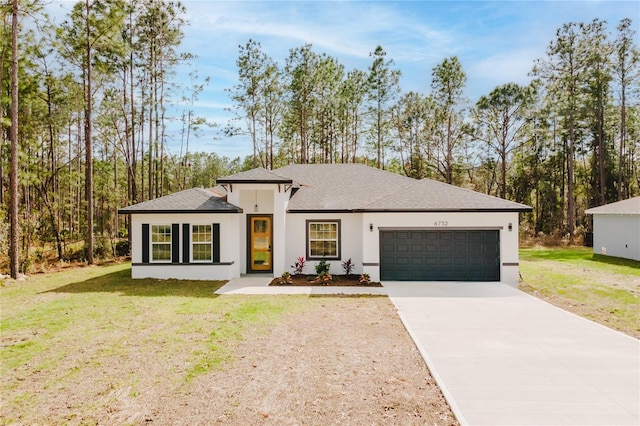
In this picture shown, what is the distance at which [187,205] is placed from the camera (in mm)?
13266

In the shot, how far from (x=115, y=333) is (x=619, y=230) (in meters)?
23.6

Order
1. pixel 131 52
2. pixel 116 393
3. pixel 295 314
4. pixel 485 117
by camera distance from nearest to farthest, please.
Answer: pixel 116 393
pixel 295 314
pixel 131 52
pixel 485 117

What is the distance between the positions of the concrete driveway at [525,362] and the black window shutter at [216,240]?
280 inches

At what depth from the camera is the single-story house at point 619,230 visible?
57.8 feet

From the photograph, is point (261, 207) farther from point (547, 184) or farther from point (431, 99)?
point (547, 184)

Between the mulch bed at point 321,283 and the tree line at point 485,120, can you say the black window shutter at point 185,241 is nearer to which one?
the mulch bed at point 321,283

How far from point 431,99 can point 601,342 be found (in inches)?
1139

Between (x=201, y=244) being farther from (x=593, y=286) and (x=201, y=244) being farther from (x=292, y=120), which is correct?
(x=292, y=120)

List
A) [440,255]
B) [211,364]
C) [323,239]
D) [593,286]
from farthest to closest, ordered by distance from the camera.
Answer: [323,239] < [440,255] < [593,286] < [211,364]

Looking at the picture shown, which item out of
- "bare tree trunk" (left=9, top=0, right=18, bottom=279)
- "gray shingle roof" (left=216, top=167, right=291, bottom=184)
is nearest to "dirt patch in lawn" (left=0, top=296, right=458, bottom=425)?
"gray shingle roof" (left=216, top=167, right=291, bottom=184)

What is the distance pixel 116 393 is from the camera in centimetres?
484

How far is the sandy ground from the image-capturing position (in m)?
4.27

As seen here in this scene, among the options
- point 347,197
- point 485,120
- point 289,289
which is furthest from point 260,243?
point 485,120

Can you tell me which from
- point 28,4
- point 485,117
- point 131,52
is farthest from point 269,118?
point 485,117
